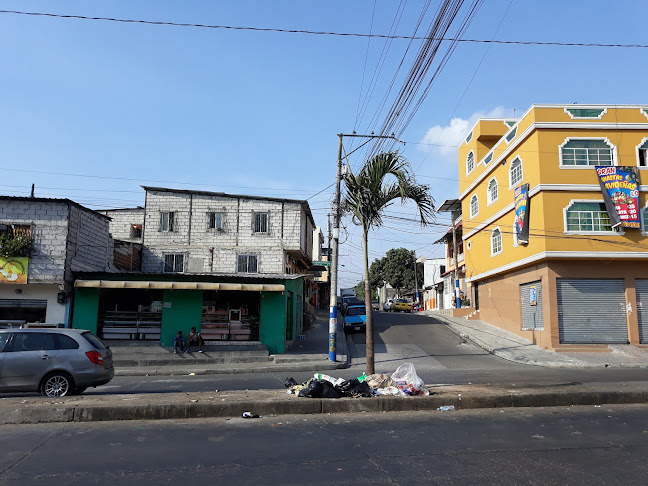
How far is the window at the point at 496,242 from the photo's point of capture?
89.7ft

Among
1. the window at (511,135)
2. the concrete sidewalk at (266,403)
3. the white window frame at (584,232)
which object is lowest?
the concrete sidewalk at (266,403)

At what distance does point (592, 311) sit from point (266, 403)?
18.5 metres

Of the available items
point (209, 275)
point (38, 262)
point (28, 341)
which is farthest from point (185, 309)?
point (28, 341)

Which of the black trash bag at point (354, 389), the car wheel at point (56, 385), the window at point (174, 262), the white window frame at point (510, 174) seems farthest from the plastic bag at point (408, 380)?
the window at point (174, 262)

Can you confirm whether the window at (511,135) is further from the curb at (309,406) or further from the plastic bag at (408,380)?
the plastic bag at (408,380)

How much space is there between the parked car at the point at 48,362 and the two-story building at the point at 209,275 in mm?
9317

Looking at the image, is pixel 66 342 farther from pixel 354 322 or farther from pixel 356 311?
pixel 356 311

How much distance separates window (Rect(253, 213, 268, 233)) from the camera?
98.7ft

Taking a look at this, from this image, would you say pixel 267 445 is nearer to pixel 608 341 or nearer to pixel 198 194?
pixel 608 341

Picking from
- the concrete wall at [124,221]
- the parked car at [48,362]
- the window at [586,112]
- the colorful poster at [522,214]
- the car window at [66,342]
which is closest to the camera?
the parked car at [48,362]

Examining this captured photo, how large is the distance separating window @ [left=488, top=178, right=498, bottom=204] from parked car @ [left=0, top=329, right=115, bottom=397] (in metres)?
22.9

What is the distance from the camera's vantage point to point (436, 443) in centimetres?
645

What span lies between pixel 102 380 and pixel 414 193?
8.22 metres

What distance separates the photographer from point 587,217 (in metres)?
22.0
